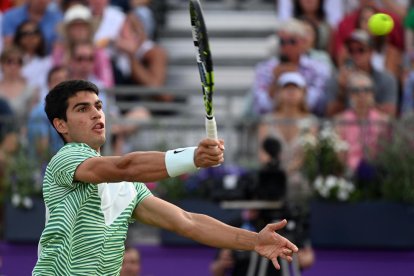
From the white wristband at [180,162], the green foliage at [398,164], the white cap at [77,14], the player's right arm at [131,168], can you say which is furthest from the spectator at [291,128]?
the white wristband at [180,162]

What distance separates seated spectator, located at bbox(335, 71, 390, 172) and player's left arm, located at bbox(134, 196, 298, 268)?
459 cm

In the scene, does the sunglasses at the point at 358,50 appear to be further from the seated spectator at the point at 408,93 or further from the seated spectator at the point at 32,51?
the seated spectator at the point at 32,51

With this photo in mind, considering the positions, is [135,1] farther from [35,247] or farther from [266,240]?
[266,240]

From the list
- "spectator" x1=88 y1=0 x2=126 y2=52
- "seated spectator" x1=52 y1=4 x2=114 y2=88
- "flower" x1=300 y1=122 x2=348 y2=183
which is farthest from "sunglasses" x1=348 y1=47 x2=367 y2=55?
"spectator" x1=88 y1=0 x2=126 y2=52

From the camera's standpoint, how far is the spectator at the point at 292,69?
40.4ft

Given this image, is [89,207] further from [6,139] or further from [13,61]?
[13,61]

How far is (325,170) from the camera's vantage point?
11336 mm

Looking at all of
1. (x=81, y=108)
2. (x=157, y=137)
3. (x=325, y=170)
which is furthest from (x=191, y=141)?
(x=81, y=108)

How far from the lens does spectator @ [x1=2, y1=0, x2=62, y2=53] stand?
46.4 ft

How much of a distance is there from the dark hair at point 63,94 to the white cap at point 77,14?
266 inches

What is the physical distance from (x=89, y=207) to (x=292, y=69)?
6225 mm

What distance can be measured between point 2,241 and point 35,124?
1193mm

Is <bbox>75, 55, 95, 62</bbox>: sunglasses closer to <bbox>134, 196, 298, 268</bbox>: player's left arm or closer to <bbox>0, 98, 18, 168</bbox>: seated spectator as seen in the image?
<bbox>0, 98, 18, 168</bbox>: seated spectator

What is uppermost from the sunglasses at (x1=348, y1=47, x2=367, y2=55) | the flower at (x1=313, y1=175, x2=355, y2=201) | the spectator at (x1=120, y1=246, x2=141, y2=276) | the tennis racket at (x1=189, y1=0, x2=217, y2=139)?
the tennis racket at (x1=189, y1=0, x2=217, y2=139)
